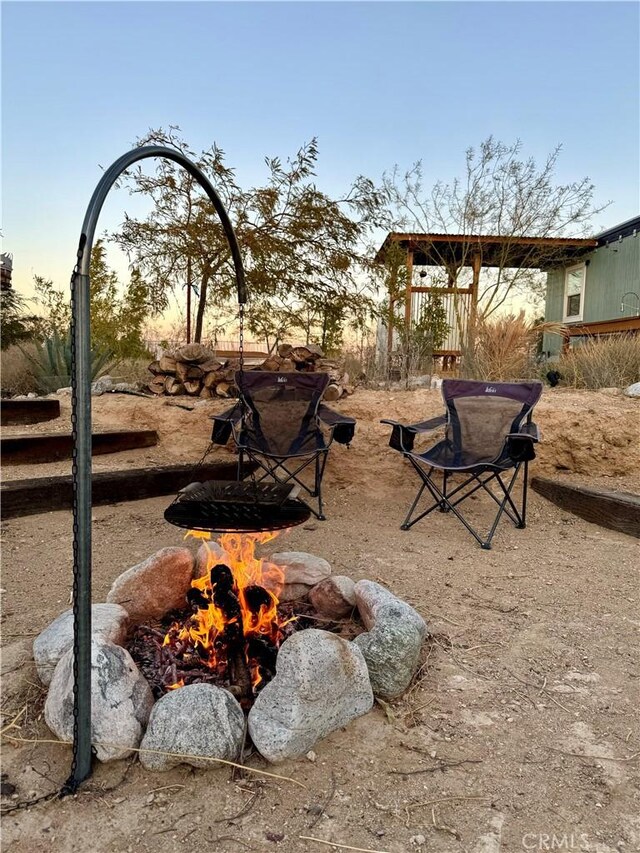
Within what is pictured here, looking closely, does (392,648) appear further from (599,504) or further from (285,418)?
(285,418)

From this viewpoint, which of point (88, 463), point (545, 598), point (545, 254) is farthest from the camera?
point (545, 254)

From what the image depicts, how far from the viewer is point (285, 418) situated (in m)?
4.01

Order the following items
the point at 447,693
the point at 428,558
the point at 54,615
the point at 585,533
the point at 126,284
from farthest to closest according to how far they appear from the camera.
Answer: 1. the point at 126,284
2. the point at 585,533
3. the point at 428,558
4. the point at 54,615
5. the point at 447,693

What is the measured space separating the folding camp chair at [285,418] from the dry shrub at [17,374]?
3757mm

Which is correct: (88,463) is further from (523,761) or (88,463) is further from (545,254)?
(545,254)

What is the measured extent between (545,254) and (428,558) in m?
10.4

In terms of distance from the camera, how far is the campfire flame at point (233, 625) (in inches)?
65.7

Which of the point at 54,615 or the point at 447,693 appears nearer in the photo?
the point at 447,693

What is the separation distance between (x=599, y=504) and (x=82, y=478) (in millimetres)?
3131

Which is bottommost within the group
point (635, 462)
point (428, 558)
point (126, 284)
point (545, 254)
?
point (428, 558)

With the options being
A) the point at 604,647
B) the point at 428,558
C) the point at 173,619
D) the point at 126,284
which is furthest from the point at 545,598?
the point at 126,284

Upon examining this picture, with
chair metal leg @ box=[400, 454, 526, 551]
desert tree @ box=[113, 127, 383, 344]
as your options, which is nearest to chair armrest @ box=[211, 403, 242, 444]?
chair metal leg @ box=[400, 454, 526, 551]

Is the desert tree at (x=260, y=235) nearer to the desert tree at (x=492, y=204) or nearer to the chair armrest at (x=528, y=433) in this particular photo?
the chair armrest at (x=528, y=433)

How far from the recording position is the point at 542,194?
34.4 ft
